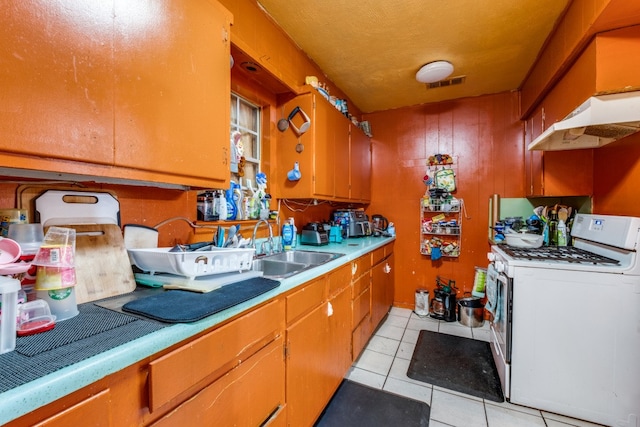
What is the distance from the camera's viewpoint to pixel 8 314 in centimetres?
60

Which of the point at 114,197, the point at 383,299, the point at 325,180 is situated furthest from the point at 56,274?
the point at 383,299

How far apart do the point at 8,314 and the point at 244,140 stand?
1.66 meters

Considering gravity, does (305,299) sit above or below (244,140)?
below

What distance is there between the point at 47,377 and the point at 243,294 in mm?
535

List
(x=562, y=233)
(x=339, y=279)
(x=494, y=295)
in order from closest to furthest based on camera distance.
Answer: (x=339, y=279) → (x=494, y=295) → (x=562, y=233)

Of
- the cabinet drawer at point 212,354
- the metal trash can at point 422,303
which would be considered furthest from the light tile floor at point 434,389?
the cabinet drawer at point 212,354

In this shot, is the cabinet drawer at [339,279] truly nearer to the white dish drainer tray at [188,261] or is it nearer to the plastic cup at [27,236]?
the white dish drainer tray at [188,261]

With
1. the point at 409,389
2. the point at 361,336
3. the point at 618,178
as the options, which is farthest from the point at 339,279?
the point at 618,178

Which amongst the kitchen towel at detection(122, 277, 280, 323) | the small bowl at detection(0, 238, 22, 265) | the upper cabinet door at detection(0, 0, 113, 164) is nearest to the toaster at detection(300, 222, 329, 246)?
the kitchen towel at detection(122, 277, 280, 323)

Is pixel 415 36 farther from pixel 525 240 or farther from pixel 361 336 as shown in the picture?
pixel 361 336

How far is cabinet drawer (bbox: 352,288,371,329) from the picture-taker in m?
2.09

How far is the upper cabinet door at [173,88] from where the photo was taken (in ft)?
2.92

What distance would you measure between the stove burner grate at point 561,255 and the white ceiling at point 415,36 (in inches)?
63.2

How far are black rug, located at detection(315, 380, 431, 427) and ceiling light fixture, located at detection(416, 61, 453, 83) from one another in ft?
8.50
